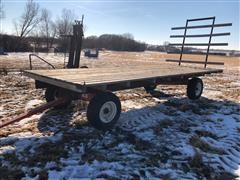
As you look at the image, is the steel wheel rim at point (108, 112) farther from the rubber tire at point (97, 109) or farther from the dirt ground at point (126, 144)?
the dirt ground at point (126, 144)

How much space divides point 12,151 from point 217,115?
15.8 feet

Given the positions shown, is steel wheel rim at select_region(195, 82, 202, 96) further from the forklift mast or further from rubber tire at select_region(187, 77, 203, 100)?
the forklift mast

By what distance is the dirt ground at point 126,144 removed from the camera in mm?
3541

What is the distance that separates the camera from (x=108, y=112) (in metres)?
5.07

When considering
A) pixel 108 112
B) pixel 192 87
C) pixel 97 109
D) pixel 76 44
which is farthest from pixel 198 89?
pixel 76 44

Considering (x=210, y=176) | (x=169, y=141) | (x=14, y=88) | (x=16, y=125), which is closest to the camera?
(x=210, y=176)

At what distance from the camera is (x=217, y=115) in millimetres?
6535

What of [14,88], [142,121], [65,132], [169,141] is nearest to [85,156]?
[65,132]

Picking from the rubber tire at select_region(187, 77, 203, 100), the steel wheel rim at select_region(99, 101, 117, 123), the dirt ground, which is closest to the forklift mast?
the dirt ground

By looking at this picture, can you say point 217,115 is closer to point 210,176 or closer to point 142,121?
point 142,121

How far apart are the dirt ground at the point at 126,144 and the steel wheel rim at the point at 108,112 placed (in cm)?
25

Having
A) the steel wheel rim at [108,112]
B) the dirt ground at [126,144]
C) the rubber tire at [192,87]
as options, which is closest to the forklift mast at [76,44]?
the dirt ground at [126,144]

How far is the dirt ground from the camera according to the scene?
3541 mm

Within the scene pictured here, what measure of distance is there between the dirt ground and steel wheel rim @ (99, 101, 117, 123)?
0.25 metres
